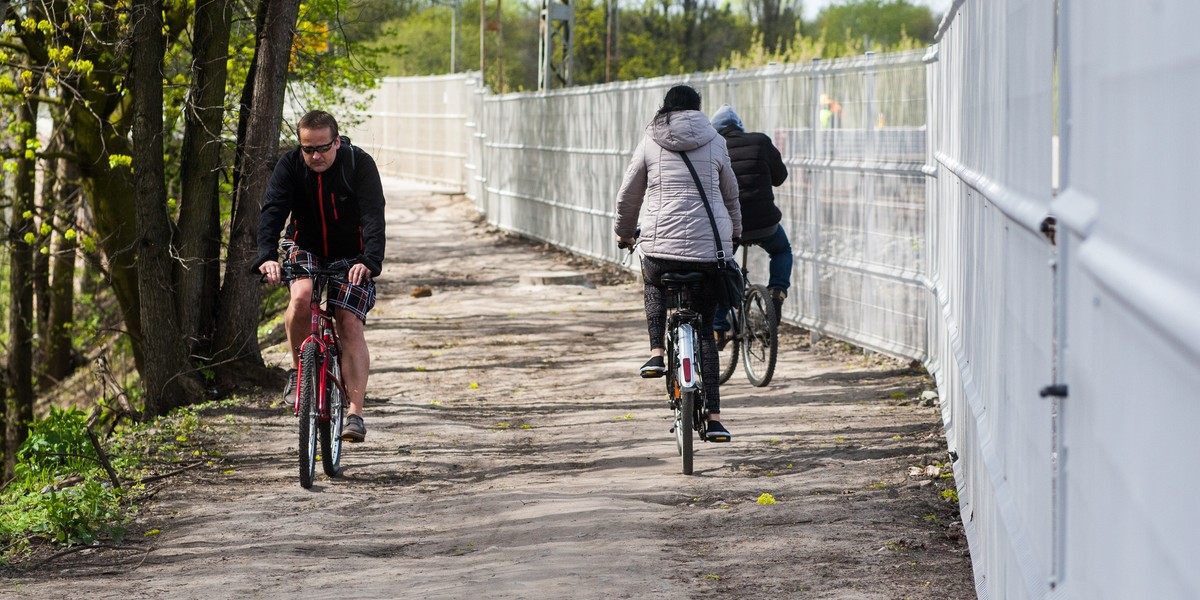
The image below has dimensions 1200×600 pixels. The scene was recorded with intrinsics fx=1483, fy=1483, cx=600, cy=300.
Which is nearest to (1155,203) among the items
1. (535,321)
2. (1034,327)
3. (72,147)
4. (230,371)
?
(1034,327)

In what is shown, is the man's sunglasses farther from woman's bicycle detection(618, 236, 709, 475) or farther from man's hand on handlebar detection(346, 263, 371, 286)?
woman's bicycle detection(618, 236, 709, 475)

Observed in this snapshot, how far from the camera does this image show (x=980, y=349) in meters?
4.79

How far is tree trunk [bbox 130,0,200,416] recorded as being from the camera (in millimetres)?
9711

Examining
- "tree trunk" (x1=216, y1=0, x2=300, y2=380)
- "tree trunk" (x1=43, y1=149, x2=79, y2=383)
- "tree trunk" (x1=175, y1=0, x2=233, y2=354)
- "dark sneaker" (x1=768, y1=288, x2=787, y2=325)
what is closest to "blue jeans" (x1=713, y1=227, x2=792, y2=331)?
"dark sneaker" (x1=768, y1=288, x2=787, y2=325)

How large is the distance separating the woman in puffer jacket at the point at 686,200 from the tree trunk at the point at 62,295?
9697mm

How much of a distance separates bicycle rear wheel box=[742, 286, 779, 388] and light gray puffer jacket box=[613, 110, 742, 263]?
2.23m

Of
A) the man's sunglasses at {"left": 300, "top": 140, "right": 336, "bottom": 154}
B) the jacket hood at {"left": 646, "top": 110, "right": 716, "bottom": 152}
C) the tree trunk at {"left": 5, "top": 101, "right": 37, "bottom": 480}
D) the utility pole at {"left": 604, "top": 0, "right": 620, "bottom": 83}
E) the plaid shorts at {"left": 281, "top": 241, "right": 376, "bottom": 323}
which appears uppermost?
the utility pole at {"left": 604, "top": 0, "right": 620, "bottom": 83}

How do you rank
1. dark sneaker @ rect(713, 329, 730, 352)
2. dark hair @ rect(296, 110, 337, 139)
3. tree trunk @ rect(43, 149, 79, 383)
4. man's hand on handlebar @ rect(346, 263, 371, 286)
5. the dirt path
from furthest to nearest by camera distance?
1. tree trunk @ rect(43, 149, 79, 383)
2. dark sneaker @ rect(713, 329, 730, 352)
3. dark hair @ rect(296, 110, 337, 139)
4. man's hand on handlebar @ rect(346, 263, 371, 286)
5. the dirt path

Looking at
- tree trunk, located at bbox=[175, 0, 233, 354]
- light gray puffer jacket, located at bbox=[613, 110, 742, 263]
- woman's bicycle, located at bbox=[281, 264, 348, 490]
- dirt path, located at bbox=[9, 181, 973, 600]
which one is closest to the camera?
dirt path, located at bbox=[9, 181, 973, 600]

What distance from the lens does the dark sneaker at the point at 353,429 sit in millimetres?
7406

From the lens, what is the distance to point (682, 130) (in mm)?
7238

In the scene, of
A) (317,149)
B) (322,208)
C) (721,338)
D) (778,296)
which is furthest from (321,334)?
(778,296)

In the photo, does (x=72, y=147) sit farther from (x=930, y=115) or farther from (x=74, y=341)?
(x=930, y=115)

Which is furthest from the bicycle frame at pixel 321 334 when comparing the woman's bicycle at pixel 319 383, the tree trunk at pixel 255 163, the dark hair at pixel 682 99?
the tree trunk at pixel 255 163
